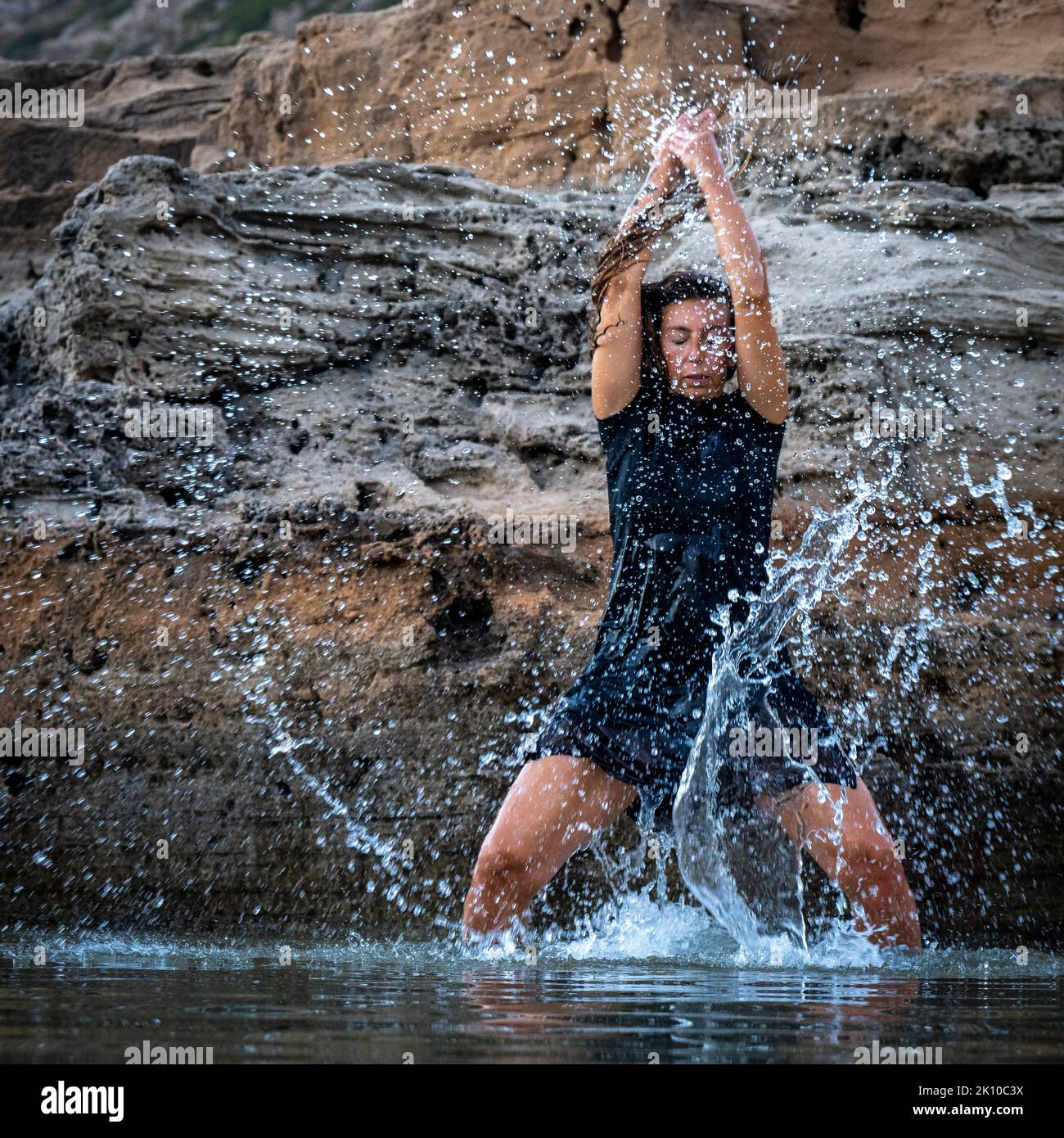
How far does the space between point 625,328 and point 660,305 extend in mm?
125

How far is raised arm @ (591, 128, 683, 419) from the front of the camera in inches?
136

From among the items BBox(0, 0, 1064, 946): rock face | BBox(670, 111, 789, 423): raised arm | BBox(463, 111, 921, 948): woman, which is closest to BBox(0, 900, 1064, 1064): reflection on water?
BBox(463, 111, 921, 948): woman

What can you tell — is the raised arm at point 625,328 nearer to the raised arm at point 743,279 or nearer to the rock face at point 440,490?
the raised arm at point 743,279

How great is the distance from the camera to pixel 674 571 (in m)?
3.37

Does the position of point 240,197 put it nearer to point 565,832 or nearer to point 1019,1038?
point 565,832

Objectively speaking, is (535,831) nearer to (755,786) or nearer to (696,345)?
(755,786)

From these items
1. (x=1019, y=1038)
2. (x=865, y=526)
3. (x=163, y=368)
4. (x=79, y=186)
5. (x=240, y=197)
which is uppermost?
(x=79, y=186)

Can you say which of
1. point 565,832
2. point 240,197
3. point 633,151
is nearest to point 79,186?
point 240,197

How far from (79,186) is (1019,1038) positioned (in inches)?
267

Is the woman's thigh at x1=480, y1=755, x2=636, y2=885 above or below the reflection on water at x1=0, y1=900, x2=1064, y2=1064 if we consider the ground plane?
above

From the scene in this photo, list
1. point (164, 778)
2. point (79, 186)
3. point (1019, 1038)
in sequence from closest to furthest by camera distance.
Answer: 1. point (1019, 1038)
2. point (164, 778)
3. point (79, 186)

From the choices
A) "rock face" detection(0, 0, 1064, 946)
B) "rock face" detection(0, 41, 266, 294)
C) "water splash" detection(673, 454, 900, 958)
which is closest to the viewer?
"water splash" detection(673, 454, 900, 958)

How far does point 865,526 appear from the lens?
4.65 meters

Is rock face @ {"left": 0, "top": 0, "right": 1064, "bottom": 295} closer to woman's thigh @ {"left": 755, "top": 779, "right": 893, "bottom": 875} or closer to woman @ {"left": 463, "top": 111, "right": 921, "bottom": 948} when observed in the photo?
woman @ {"left": 463, "top": 111, "right": 921, "bottom": 948}
